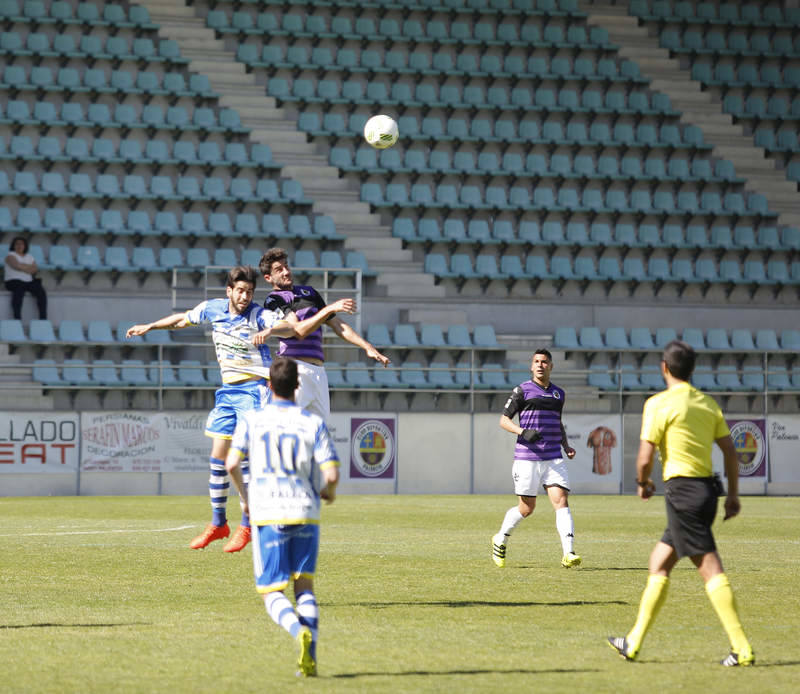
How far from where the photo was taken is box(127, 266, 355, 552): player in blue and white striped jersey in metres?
10.6

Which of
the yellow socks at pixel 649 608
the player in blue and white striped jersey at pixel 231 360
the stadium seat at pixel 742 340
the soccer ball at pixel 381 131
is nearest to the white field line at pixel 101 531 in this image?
the player in blue and white striped jersey at pixel 231 360

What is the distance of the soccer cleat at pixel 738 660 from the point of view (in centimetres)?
684

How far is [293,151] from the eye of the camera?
32281 millimetres

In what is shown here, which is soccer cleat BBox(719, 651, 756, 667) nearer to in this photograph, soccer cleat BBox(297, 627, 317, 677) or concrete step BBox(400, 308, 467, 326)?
soccer cleat BBox(297, 627, 317, 677)

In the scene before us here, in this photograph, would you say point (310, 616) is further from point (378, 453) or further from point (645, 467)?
point (378, 453)

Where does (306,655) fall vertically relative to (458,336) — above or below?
below

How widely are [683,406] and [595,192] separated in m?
26.2

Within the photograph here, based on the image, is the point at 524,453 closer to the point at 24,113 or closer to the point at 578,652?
the point at 578,652

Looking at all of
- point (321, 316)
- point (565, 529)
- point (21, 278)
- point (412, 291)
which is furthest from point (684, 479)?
point (412, 291)

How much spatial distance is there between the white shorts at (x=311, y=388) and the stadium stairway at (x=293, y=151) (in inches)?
766

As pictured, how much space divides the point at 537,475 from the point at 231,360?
3.65 m

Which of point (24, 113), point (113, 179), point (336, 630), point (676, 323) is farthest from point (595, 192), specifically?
point (336, 630)

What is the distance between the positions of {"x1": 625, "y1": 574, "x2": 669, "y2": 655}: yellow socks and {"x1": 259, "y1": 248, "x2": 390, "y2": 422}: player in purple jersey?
12.6 feet

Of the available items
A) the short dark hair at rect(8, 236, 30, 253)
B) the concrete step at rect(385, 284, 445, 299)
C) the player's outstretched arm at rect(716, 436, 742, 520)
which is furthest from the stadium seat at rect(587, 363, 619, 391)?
the player's outstretched arm at rect(716, 436, 742, 520)
